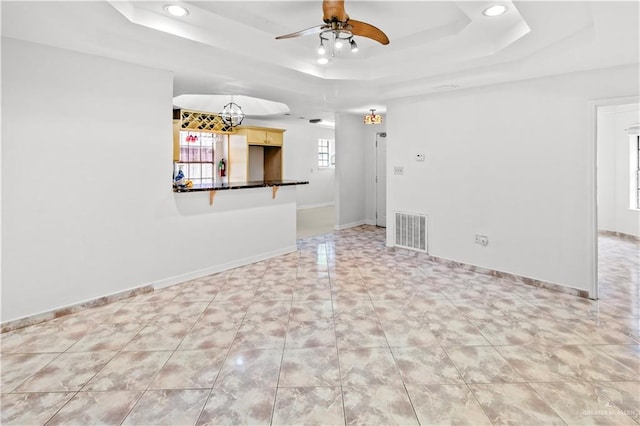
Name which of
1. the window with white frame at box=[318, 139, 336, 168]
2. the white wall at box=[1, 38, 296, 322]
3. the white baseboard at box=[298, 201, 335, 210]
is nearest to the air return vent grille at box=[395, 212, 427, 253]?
the white wall at box=[1, 38, 296, 322]

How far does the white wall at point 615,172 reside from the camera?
5945 millimetres

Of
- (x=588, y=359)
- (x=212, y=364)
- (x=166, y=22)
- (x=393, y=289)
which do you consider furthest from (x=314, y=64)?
(x=588, y=359)

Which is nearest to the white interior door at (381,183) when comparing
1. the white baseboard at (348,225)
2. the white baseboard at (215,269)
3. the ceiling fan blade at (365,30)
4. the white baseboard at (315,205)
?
the white baseboard at (348,225)

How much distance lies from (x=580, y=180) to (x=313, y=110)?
4453mm

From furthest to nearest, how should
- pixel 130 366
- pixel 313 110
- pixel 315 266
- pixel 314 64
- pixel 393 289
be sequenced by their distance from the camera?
pixel 313 110
pixel 315 266
pixel 314 64
pixel 393 289
pixel 130 366

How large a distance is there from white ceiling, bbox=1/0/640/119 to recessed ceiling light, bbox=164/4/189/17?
0.04m

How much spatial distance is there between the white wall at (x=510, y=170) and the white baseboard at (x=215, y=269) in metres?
2.14

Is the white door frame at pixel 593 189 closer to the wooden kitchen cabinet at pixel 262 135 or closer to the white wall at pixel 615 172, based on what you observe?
the white wall at pixel 615 172

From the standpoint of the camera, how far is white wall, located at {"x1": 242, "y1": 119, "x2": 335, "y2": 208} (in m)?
9.46

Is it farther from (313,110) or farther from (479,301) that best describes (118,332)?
(313,110)

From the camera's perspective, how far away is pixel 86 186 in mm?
3164

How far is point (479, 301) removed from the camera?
341 centimetres

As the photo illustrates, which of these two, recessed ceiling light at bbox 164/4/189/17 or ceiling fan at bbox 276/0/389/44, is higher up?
recessed ceiling light at bbox 164/4/189/17

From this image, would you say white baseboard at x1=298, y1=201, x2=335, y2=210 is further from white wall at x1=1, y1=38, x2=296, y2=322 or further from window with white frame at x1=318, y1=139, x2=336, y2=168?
white wall at x1=1, y1=38, x2=296, y2=322
